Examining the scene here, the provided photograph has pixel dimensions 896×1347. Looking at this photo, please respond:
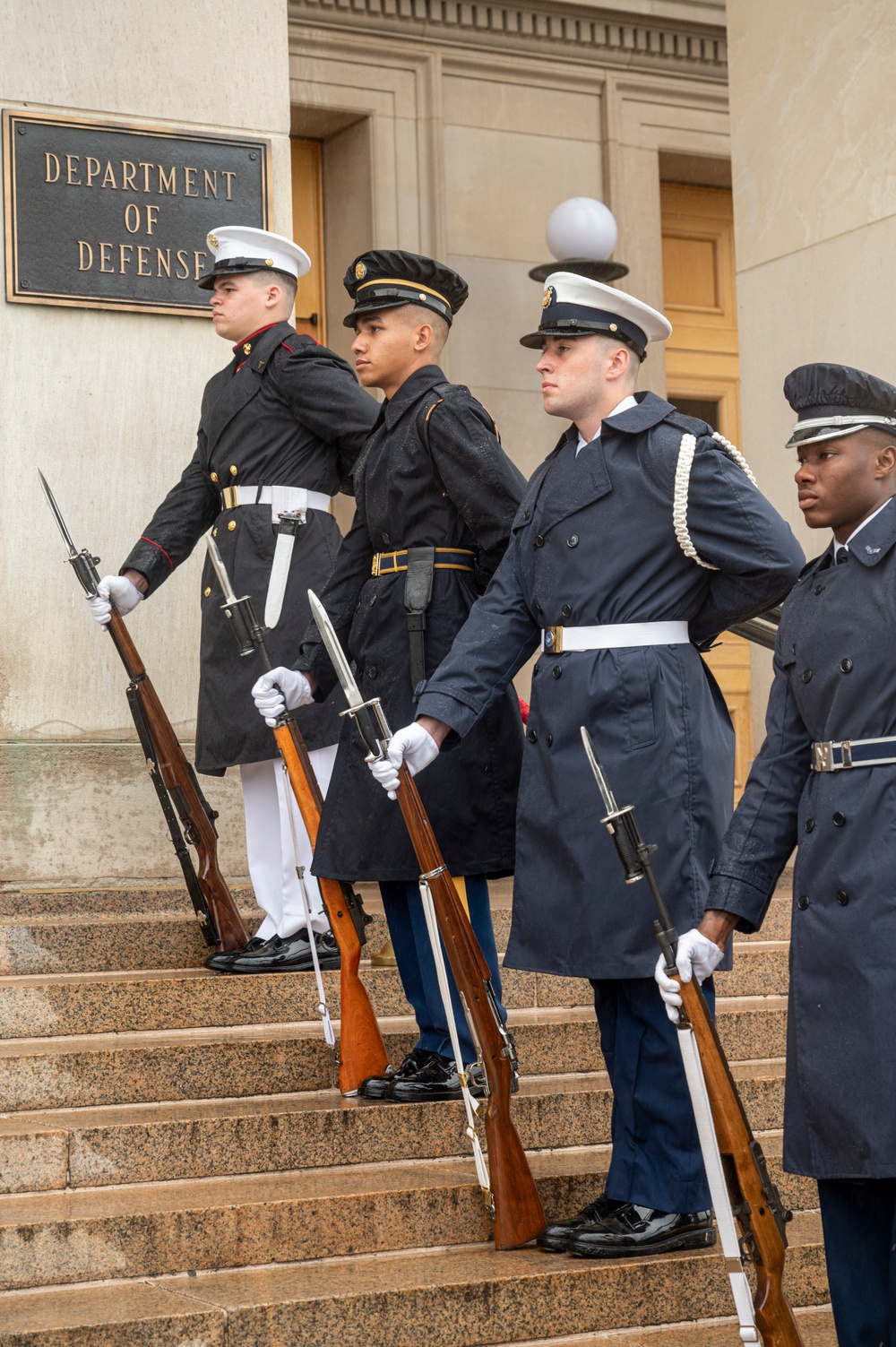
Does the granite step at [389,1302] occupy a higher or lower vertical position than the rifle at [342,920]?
lower

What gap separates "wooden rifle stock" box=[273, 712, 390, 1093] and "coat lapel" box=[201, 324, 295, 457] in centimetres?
128

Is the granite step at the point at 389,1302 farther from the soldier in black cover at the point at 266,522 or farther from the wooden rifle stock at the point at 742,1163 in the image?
the soldier in black cover at the point at 266,522

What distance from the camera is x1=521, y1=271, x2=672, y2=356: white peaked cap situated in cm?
390

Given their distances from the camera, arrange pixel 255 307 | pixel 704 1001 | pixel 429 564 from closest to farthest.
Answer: pixel 704 1001 < pixel 429 564 < pixel 255 307

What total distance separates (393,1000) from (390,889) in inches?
27.2

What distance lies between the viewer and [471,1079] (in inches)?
158

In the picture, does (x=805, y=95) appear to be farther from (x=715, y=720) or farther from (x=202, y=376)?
(x=715, y=720)

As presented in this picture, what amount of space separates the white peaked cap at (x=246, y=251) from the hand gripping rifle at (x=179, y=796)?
0.92 m

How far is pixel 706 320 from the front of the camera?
34.0 ft

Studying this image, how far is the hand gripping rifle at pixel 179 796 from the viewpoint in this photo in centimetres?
530

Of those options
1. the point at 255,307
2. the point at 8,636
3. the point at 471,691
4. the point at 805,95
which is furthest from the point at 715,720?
the point at 805,95

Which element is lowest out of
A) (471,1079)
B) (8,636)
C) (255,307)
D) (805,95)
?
(471,1079)

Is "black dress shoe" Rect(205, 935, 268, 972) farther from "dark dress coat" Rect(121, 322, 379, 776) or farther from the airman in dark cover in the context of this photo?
the airman in dark cover

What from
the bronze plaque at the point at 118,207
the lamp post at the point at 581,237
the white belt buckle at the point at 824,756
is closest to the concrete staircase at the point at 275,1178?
the white belt buckle at the point at 824,756
